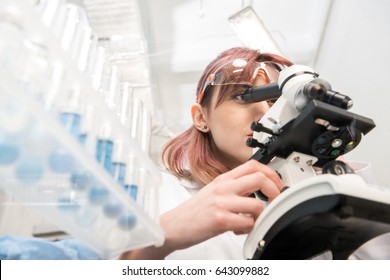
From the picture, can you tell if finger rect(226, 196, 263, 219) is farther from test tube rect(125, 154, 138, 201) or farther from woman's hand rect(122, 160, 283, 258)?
test tube rect(125, 154, 138, 201)

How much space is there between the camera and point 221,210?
54 cm

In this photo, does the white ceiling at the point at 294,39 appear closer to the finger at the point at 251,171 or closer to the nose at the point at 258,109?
the nose at the point at 258,109

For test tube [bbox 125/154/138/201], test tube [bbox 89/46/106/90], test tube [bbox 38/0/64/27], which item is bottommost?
test tube [bbox 125/154/138/201]

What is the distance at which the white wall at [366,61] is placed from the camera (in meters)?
1.61

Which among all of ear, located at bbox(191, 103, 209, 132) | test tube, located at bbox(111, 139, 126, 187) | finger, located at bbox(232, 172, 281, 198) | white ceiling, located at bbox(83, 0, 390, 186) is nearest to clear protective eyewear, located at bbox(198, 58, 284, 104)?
ear, located at bbox(191, 103, 209, 132)

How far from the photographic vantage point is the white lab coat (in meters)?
0.74

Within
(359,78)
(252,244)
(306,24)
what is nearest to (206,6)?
(306,24)

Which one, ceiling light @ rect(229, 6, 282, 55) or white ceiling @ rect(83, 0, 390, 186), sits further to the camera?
white ceiling @ rect(83, 0, 390, 186)

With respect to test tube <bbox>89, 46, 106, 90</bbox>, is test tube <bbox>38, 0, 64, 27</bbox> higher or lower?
higher

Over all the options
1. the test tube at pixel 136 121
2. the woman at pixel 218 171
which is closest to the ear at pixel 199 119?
the woman at pixel 218 171

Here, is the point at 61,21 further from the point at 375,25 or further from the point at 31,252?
the point at 375,25

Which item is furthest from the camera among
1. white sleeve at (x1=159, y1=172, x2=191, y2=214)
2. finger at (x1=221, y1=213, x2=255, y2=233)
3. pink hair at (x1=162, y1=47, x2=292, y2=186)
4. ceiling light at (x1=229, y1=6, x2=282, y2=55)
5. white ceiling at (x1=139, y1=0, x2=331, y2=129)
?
white ceiling at (x1=139, y1=0, x2=331, y2=129)

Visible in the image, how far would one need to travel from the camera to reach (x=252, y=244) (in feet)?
1.77
